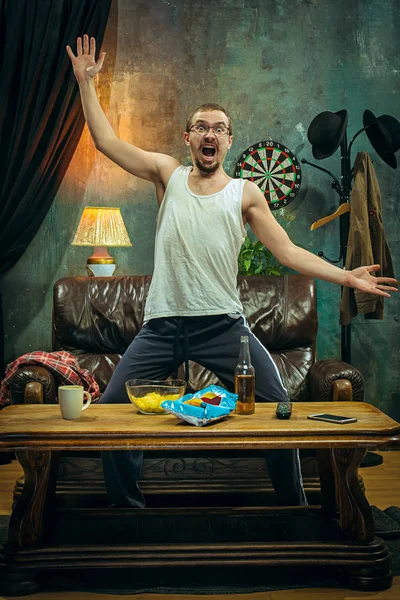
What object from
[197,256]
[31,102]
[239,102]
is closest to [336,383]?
[197,256]

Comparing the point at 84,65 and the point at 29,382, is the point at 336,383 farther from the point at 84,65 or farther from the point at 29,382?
the point at 84,65

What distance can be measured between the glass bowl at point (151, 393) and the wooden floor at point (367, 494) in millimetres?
606

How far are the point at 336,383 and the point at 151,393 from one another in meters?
1.07

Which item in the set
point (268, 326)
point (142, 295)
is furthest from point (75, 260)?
point (268, 326)

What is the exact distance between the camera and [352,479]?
8.16 feet

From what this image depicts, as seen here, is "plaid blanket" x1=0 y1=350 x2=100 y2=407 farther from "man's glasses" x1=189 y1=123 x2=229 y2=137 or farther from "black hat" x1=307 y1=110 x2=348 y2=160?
"black hat" x1=307 y1=110 x2=348 y2=160

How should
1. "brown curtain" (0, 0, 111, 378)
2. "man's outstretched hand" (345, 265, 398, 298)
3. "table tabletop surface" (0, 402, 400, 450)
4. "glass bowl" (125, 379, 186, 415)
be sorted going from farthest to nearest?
"brown curtain" (0, 0, 111, 378) → "man's outstretched hand" (345, 265, 398, 298) → "glass bowl" (125, 379, 186, 415) → "table tabletop surface" (0, 402, 400, 450)

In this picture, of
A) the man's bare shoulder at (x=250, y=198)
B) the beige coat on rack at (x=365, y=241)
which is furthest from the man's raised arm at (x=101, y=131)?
the beige coat on rack at (x=365, y=241)

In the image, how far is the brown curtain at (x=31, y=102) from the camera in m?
4.70

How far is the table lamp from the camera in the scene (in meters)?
4.45

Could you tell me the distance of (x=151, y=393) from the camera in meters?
2.52

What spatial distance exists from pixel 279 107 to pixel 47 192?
5.55ft

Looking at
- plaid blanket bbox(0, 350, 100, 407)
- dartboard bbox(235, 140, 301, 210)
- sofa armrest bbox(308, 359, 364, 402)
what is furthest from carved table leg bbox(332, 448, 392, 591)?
dartboard bbox(235, 140, 301, 210)

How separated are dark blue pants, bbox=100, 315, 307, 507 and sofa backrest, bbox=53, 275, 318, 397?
3.83 feet
